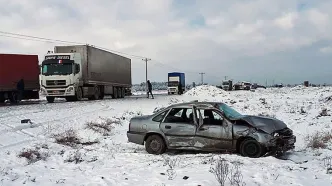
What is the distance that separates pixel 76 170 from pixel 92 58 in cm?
2485

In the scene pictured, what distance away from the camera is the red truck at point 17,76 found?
2791 cm

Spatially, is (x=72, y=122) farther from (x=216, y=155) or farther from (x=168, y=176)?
(x=168, y=176)

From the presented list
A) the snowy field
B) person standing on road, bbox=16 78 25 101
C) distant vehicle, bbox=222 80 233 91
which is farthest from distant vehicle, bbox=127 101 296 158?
distant vehicle, bbox=222 80 233 91

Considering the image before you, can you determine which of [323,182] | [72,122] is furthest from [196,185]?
[72,122]

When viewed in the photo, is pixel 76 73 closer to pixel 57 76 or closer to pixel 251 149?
pixel 57 76

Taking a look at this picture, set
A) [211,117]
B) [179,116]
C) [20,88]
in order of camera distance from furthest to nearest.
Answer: [20,88] → [179,116] → [211,117]

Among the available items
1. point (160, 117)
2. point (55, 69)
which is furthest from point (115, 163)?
point (55, 69)

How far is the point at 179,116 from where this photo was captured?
1034cm

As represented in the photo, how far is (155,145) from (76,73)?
19.5 m

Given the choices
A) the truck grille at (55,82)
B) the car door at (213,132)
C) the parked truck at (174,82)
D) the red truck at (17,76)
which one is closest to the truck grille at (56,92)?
the truck grille at (55,82)

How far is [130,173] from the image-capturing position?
299 inches

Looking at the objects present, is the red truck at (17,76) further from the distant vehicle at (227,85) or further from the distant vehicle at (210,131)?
the distant vehicle at (227,85)

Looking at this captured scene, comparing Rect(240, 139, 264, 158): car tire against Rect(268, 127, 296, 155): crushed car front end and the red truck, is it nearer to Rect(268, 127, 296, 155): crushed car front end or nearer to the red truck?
Rect(268, 127, 296, 155): crushed car front end

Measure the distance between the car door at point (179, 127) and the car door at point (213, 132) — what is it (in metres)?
0.19
